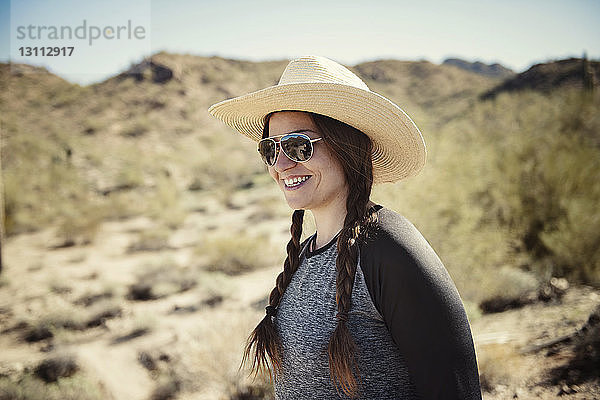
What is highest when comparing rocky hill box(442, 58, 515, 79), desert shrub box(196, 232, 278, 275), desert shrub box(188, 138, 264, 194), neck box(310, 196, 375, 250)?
rocky hill box(442, 58, 515, 79)

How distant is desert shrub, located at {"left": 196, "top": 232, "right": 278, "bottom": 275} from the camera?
33.1ft

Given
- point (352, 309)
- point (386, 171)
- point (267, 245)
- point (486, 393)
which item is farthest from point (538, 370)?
point (267, 245)

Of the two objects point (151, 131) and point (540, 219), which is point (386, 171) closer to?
point (540, 219)

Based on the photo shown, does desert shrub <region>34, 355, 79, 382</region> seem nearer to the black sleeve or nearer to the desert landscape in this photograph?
the desert landscape

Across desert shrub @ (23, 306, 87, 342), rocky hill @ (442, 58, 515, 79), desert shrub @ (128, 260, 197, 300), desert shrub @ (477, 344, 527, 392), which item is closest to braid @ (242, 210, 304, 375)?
desert shrub @ (477, 344, 527, 392)

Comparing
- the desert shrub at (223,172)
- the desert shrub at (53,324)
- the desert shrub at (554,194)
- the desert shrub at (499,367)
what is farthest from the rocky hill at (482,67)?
the desert shrub at (53,324)

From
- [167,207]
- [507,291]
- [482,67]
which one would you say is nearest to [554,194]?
[507,291]

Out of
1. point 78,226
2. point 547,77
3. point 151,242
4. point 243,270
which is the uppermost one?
point 547,77

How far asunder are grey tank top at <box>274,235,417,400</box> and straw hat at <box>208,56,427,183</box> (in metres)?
0.52

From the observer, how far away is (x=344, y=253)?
1.39m

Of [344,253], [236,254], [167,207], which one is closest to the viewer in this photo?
[344,253]

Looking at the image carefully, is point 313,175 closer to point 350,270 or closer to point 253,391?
point 350,270

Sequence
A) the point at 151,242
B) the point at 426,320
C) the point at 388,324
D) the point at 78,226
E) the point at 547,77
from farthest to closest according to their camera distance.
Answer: the point at 547,77
the point at 78,226
the point at 151,242
the point at 388,324
the point at 426,320

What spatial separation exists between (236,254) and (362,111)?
9080 millimetres
